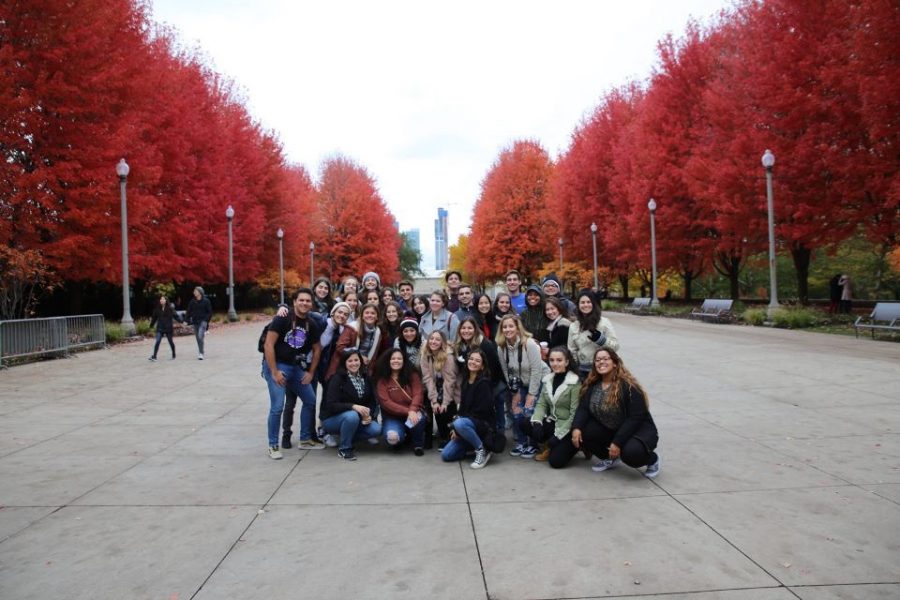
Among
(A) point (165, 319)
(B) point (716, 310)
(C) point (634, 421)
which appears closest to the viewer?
(C) point (634, 421)

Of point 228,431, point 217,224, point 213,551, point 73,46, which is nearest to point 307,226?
point 217,224

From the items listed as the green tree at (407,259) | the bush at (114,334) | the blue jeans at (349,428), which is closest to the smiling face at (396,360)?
the blue jeans at (349,428)

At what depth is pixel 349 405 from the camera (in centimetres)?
617

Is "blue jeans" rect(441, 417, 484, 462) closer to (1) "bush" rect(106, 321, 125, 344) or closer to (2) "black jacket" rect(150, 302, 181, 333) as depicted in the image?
(2) "black jacket" rect(150, 302, 181, 333)

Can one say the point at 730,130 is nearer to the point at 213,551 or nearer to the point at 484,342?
the point at 484,342

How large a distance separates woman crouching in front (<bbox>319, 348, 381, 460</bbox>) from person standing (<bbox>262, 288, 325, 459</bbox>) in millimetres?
243

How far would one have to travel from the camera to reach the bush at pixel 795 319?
18.0m

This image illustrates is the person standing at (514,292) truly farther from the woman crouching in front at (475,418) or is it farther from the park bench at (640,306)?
the park bench at (640,306)


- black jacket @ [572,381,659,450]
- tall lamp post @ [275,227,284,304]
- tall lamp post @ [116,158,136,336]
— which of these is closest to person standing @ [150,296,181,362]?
tall lamp post @ [116,158,136,336]

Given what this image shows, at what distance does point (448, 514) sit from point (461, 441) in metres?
1.44

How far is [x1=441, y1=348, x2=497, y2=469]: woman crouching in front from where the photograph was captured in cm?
570

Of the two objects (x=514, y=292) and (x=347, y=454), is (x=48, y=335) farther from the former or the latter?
(x=514, y=292)

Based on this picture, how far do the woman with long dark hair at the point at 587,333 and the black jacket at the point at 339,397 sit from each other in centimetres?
232

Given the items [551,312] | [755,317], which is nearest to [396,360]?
[551,312]
